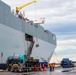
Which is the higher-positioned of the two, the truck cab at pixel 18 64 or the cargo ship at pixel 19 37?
the cargo ship at pixel 19 37

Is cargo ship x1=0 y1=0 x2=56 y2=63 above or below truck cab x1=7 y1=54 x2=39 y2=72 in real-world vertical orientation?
above

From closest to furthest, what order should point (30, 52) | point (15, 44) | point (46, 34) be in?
1. point (15, 44)
2. point (30, 52)
3. point (46, 34)

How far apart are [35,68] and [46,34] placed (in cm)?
3993

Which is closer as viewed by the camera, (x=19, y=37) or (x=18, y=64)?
(x=18, y=64)

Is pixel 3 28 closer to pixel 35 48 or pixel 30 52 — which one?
pixel 30 52

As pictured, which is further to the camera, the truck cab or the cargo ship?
the cargo ship

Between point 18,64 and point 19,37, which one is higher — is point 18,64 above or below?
below

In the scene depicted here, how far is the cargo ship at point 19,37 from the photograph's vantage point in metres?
43.8

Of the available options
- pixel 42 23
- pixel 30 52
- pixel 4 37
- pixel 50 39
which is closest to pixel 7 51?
pixel 4 37

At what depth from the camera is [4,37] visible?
4388cm

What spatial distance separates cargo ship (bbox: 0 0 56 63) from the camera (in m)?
43.8

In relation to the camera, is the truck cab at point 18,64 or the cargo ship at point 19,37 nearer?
the truck cab at point 18,64

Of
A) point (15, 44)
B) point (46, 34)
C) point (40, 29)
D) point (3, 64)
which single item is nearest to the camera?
point (3, 64)

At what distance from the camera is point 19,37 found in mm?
53406
